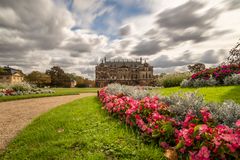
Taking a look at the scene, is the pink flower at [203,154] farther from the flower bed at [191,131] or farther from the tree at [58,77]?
the tree at [58,77]

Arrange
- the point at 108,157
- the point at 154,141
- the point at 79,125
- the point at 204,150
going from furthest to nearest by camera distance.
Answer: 1. the point at 79,125
2. the point at 154,141
3. the point at 108,157
4. the point at 204,150

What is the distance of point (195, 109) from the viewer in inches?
147

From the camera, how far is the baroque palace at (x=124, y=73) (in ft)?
275

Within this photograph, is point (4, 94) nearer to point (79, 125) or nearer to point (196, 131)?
point (79, 125)

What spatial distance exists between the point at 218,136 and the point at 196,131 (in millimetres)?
324

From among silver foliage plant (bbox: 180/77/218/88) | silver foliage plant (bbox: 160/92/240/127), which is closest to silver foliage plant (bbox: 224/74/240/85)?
silver foliage plant (bbox: 180/77/218/88)

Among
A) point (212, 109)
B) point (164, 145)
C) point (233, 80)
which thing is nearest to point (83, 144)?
point (164, 145)

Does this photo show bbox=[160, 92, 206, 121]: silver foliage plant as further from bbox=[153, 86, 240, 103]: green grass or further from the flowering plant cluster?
the flowering plant cluster

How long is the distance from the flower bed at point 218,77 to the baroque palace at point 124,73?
2833 inches

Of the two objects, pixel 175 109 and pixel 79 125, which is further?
pixel 79 125

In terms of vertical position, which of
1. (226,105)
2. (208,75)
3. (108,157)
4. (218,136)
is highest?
(208,75)

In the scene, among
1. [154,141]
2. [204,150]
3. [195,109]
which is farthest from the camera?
[195,109]

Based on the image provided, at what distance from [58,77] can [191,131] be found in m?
64.9

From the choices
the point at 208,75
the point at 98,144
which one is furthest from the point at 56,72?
the point at 98,144
